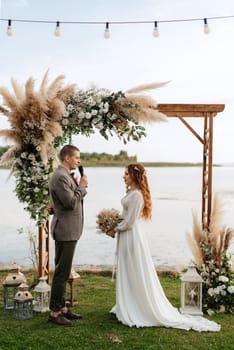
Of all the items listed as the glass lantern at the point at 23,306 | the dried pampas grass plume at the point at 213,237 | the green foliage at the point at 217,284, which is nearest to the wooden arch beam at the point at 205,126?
the dried pampas grass plume at the point at 213,237

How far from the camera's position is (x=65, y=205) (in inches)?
184

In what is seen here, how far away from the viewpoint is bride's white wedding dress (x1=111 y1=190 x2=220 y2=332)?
15.8 feet

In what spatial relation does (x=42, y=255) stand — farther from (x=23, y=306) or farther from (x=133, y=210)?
(x=133, y=210)

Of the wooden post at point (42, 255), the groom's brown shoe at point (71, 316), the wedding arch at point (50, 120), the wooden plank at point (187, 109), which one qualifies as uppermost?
the wooden plank at point (187, 109)

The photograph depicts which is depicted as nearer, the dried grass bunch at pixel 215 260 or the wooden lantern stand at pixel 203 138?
the dried grass bunch at pixel 215 260

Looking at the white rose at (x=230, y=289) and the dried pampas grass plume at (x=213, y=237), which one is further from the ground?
the dried pampas grass plume at (x=213, y=237)

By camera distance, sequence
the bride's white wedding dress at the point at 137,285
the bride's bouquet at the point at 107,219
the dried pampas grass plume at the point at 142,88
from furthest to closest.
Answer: the dried pampas grass plume at the point at 142,88 < the bride's bouquet at the point at 107,219 < the bride's white wedding dress at the point at 137,285

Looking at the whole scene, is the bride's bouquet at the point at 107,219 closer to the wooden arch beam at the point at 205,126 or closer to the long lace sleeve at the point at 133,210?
the long lace sleeve at the point at 133,210

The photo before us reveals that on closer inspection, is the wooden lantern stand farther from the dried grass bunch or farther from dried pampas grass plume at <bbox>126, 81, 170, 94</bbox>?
dried pampas grass plume at <bbox>126, 81, 170, 94</bbox>

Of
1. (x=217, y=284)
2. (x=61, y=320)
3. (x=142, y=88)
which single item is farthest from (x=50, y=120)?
(x=217, y=284)

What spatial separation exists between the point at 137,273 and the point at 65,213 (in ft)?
2.89

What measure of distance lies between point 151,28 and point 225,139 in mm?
1965

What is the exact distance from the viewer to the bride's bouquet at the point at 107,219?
5043mm

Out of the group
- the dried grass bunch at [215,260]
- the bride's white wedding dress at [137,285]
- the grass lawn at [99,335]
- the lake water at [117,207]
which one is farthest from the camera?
the lake water at [117,207]
